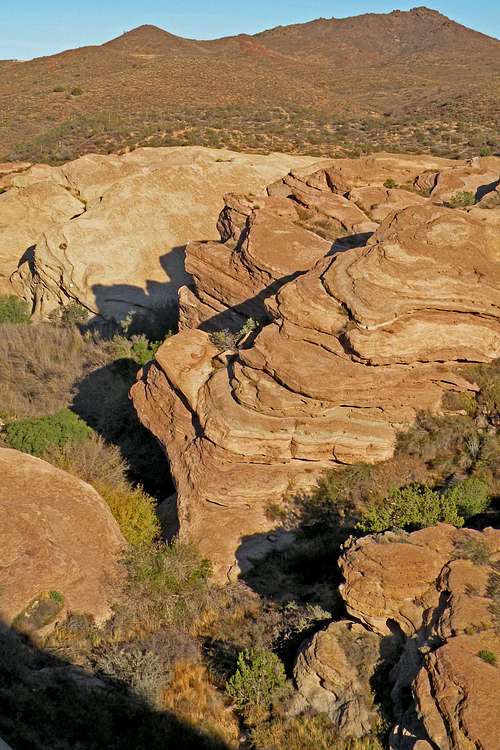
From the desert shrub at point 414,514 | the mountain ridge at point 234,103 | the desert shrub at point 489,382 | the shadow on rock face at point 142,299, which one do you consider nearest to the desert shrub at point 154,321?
the shadow on rock face at point 142,299

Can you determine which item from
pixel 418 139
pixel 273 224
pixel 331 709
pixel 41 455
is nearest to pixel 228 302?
pixel 273 224

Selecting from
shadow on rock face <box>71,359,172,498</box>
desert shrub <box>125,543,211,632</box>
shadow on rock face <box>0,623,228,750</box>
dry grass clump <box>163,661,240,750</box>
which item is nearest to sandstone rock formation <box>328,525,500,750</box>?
dry grass clump <box>163,661,240,750</box>

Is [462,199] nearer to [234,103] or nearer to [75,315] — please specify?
[75,315]

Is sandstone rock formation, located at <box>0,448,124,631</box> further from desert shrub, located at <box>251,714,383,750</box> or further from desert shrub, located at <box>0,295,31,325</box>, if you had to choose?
desert shrub, located at <box>0,295,31,325</box>

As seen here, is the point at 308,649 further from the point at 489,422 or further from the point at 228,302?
the point at 228,302

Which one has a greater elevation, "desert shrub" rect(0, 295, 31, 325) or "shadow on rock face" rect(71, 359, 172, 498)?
"desert shrub" rect(0, 295, 31, 325)

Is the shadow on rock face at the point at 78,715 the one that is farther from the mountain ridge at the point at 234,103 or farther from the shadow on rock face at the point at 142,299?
the mountain ridge at the point at 234,103

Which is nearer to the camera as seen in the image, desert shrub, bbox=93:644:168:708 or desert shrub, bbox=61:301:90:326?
desert shrub, bbox=93:644:168:708
